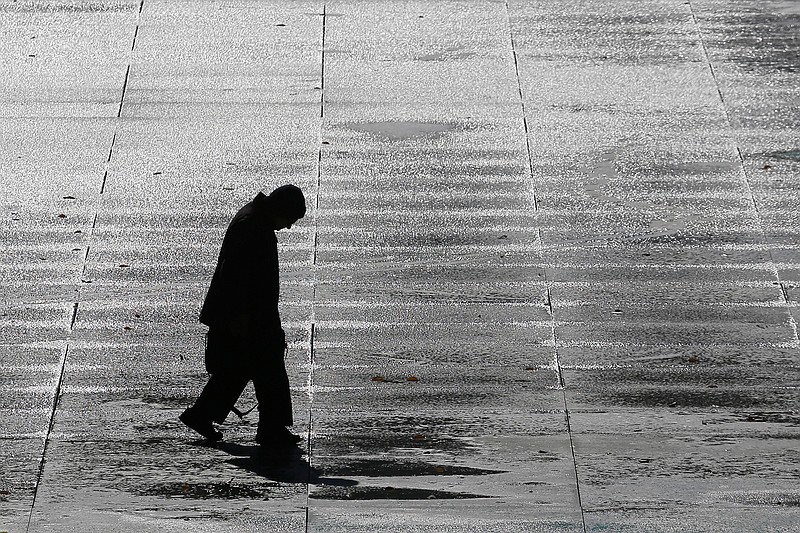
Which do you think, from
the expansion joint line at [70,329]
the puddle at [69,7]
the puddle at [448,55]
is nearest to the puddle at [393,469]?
the expansion joint line at [70,329]

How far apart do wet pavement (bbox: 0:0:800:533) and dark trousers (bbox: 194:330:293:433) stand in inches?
10.8

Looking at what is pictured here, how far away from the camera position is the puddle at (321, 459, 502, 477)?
26.6 feet

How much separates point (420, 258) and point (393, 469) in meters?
3.14

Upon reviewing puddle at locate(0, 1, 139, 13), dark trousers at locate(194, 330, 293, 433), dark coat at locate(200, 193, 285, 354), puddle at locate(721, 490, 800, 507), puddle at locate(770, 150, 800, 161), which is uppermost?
dark coat at locate(200, 193, 285, 354)

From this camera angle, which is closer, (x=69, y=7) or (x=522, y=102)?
(x=522, y=102)

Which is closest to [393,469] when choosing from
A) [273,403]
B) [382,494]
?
[382,494]

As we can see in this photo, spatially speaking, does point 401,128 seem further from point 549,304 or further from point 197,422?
point 197,422

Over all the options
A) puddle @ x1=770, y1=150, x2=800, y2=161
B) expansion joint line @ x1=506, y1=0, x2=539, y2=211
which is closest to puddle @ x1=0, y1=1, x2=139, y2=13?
expansion joint line @ x1=506, y1=0, x2=539, y2=211

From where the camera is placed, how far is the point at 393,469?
816 centimetres

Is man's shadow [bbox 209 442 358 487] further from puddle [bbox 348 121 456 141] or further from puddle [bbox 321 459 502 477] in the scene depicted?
puddle [bbox 348 121 456 141]

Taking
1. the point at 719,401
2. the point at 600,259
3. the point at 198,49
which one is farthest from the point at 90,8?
the point at 719,401

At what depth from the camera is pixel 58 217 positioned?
1153 cm

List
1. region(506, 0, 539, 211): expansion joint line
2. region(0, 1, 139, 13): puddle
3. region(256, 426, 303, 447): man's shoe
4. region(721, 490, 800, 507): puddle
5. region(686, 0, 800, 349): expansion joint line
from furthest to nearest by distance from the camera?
region(0, 1, 139, 13): puddle, region(506, 0, 539, 211): expansion joint line, region(686, 0, 800, 349): expansion joint line, region(256, 426, 303, 447): man's shoe, region(721, 490, 800, 507): puddle

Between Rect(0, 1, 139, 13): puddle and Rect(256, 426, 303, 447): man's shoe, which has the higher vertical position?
Rect(256, 426, 303, 447): man's shoe
